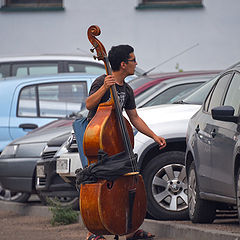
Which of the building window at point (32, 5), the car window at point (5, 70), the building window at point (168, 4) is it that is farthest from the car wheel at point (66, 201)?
the building window at point (32, 5)

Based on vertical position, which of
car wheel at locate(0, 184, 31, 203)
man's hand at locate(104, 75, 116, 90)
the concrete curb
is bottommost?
car wheel at locate(0, 184, 31, 203)

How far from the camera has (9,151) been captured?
11.4 m

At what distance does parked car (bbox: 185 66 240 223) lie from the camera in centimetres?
707

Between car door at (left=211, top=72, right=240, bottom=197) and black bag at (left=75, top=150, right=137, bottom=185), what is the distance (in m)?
0.78

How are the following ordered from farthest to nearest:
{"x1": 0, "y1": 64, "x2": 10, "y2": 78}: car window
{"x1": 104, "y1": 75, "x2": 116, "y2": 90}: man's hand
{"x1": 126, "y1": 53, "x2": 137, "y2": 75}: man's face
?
1. {"x1": 0, "y1": 64, "x2": 10, "y2": 78}: car window
2. {"x1": 126, "y1": 53, "x2": 137, "y2": 75}: man's face
3. {"x1": 104, "y1": 75, "x2": 116, "y2": 90}: man's hand

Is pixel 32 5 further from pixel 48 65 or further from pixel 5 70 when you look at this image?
pixel 48 65

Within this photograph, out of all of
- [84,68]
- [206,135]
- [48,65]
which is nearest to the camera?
[206,135]

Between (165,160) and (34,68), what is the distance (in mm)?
6099

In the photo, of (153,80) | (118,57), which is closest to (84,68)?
(153,80)

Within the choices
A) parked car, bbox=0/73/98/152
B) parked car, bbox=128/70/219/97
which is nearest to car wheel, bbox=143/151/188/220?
parked car, bbox=128/70/219/97

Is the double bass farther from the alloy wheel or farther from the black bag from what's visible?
the alloy wheel

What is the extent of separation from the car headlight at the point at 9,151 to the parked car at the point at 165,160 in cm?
204

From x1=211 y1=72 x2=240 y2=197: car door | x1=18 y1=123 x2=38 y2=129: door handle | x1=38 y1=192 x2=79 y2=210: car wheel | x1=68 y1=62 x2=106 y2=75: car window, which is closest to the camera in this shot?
x1=211 y1=72 x2=240 y2=197: car door

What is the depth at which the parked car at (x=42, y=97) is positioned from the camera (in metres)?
12.7
